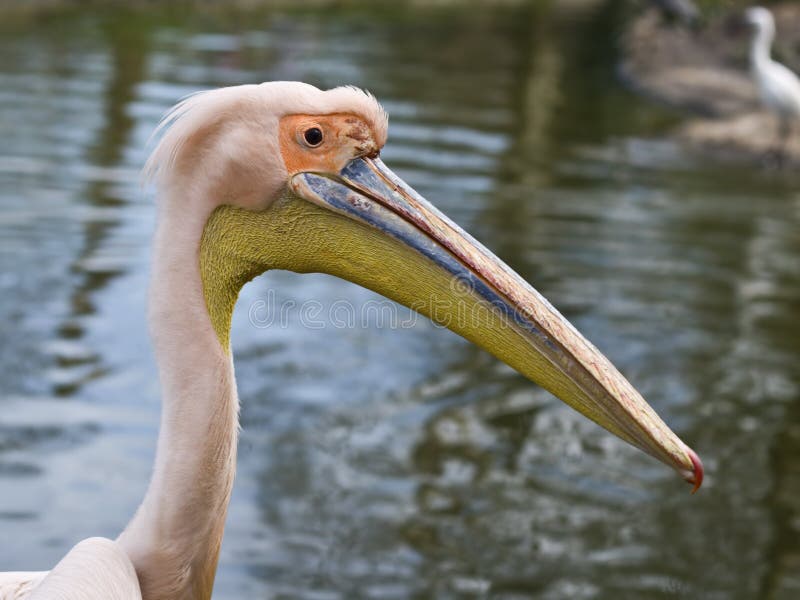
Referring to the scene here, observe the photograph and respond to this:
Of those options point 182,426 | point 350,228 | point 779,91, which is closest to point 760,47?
point 779,91

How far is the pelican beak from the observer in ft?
6.69

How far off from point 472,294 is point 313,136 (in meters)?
0.42

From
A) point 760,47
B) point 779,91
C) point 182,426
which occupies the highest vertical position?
point 182,426

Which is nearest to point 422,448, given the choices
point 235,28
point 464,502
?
point 464,502

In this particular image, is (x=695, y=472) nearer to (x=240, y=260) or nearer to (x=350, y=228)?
Result: (x=350, y=228)

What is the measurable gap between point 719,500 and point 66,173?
5.99 metres

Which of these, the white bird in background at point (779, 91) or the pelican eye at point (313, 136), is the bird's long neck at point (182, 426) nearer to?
the pelican eye at point (313, 136)

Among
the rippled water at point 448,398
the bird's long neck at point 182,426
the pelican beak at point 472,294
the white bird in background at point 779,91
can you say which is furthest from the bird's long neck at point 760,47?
the bird's long neck at point 182,426

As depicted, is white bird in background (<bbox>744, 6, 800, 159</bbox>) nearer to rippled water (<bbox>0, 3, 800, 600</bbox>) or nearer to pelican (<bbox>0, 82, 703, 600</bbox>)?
rippled water (<bbox>0, 3, 800, 600</bbox>)

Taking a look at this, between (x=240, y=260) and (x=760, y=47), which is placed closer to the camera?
(x=240, y=260)

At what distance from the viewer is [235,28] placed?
693 inches

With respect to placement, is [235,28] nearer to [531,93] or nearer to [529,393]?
[531,93]

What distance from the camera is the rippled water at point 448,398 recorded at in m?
3.98

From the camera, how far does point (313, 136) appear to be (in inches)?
83.7
